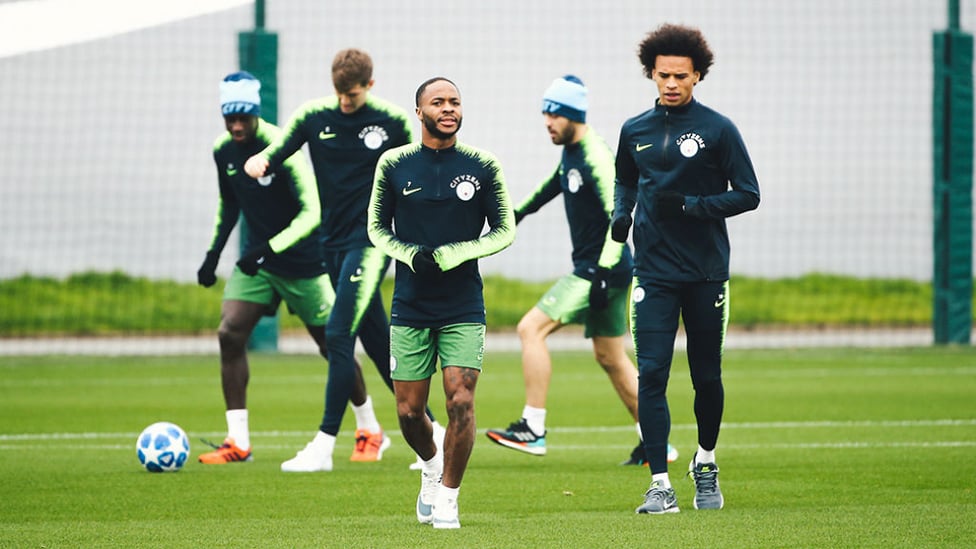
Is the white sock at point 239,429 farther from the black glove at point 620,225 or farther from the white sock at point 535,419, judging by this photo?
the black glove at point 620,225

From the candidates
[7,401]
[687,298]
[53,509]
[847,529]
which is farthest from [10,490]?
[7,401]

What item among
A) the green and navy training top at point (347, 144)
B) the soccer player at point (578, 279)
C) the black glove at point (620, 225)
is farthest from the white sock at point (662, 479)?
the green and navy training top at point (347, 144)

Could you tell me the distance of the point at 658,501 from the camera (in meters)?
7.16

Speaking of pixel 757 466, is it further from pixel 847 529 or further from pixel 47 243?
pixel 47 243

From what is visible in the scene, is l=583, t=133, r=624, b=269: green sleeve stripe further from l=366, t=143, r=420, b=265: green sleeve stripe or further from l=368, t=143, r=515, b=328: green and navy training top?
l=366, t=143, r=420, b=265: green sleeve stripe

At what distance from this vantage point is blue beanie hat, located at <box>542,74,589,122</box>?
31.3ft

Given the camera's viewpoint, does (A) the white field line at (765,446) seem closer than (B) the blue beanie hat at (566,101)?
No

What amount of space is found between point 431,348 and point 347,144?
2.70 meters

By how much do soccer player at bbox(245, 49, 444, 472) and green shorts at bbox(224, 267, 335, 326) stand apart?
15.5 inches

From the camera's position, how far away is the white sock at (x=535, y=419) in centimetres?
959

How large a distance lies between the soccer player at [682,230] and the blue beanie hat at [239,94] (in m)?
2.94

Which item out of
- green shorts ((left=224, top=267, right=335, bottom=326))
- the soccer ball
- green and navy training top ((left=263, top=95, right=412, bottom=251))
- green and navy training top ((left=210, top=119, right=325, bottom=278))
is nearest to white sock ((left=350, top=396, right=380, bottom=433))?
green shorts ((left=224, top=267, right=335, bottom=326))

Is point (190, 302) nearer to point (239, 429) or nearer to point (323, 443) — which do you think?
point (239, 429)

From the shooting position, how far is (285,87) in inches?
755
